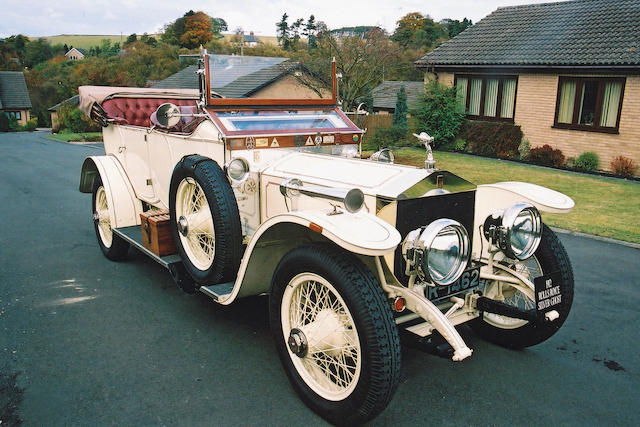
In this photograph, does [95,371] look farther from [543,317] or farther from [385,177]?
[543,317]

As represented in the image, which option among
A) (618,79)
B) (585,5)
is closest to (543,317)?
(618,79)

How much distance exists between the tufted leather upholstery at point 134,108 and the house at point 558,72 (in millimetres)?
11221

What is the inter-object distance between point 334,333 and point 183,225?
1857 mm

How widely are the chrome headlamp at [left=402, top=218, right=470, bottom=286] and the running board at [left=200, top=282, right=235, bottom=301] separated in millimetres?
1443

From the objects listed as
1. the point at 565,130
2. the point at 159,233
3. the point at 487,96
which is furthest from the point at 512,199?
the point at 487,96

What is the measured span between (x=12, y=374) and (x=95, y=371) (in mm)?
545

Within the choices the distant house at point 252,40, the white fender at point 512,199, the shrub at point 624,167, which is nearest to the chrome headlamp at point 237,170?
the white fender at point 512,199

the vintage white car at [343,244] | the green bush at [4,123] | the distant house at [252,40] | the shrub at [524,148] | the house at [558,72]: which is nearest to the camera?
the vintage white car at [343,244]

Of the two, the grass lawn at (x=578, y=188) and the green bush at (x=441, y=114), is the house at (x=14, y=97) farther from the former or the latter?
the grass lawn at (x=578, y=188)

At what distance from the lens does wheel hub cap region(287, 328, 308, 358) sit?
9.84 ft

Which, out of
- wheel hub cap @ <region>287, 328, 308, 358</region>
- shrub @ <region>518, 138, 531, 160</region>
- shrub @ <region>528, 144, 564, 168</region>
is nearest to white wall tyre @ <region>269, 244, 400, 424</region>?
wheel hub cap @ <region>287, 328, 308, 358</region>

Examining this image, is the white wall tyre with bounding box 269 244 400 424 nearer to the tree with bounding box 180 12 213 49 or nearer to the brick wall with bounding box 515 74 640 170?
the brick wall with bounding box 515 74 640 170

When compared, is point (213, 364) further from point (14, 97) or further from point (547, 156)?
point (14, 97)

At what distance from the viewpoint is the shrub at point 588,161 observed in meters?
13.1
